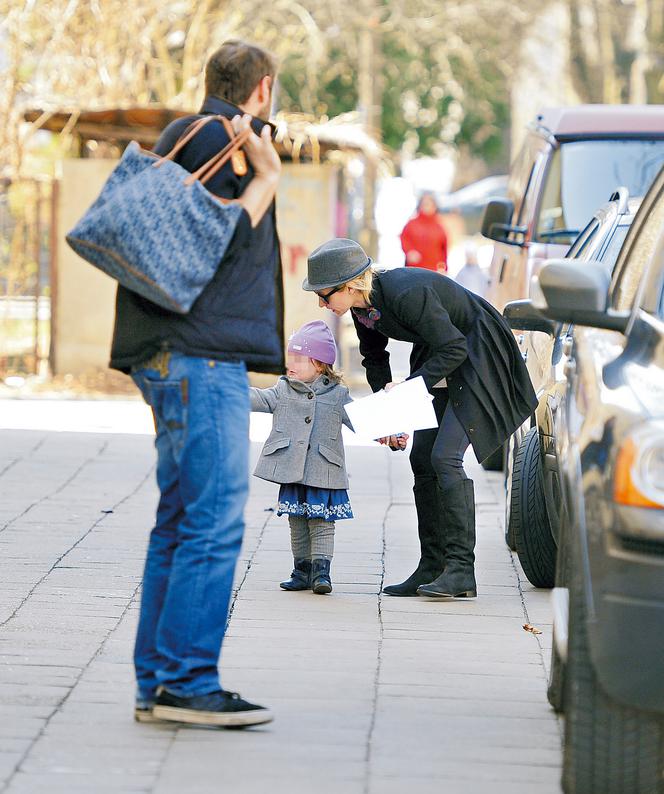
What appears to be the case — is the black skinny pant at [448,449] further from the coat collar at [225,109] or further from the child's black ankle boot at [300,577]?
the coat collar at [225,109]

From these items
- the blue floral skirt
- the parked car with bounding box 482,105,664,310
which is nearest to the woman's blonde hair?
the blue floral skirt

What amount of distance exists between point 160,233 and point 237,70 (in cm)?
58

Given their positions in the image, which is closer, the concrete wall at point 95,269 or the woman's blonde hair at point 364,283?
the woman's blonde hair at point 364,283

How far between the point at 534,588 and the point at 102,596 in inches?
70.3

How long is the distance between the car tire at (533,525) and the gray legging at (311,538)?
2.68 feet

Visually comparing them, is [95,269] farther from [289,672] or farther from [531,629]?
[289,672]

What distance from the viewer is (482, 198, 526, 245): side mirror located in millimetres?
9938

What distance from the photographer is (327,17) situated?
82.1 feet

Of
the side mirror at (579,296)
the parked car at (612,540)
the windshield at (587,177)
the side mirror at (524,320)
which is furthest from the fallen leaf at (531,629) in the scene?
the windshield at (587,177)

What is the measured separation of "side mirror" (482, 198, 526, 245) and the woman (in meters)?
3.72

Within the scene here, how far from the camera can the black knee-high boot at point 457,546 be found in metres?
6.22

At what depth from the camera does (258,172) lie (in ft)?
14.1

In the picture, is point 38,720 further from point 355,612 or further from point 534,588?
point 534,588

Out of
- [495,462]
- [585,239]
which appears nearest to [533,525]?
[585,239]
